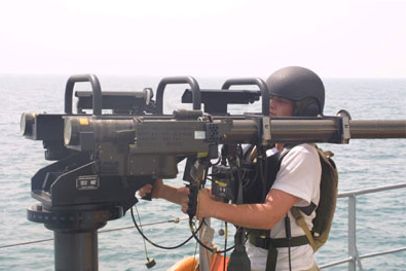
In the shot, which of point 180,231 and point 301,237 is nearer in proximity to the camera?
point 301,237

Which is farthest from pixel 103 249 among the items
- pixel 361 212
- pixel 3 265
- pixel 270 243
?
pixel 270 243

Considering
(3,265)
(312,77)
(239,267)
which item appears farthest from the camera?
(3,265)

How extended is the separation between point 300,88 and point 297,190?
46cm

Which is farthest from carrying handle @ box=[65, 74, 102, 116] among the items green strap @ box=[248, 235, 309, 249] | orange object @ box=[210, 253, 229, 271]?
orange object @ box=[210, 253, 229, 271]

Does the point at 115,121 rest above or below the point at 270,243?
above

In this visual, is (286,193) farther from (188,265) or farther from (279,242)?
(188,265)

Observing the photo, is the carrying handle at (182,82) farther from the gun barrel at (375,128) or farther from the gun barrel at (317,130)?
the gun barrel at (375,128)

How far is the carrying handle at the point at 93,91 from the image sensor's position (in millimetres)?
2551

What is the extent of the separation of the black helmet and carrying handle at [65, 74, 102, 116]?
85 centimetres

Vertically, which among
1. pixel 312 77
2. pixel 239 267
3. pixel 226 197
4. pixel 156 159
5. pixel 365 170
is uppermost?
pixel 312 77

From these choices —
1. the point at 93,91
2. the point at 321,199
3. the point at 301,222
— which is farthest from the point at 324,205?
the point at 93,91

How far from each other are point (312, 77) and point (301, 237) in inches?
26.8

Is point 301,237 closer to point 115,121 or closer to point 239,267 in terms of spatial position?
point 239,267

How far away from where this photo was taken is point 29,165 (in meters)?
19.5
